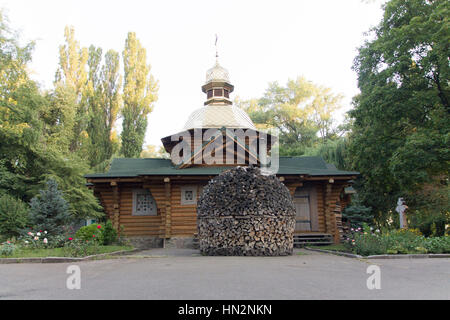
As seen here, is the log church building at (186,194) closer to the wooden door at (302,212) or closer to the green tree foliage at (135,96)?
the wooden door at (302,212)

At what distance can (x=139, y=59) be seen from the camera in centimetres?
3122

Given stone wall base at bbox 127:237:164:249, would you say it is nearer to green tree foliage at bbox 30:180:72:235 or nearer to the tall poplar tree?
green tree foliage at bbox 30:180:72:235

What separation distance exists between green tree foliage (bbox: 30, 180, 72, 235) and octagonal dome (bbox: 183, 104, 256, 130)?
29.6ft

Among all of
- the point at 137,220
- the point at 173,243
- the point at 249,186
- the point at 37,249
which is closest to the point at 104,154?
the point at 137,220

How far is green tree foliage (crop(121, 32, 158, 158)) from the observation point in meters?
28.5

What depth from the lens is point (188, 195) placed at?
15109mm

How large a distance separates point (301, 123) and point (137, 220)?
27154 mm

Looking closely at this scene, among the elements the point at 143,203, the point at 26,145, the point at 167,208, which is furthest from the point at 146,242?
the point at 26,145

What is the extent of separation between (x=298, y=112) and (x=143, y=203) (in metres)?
26.5

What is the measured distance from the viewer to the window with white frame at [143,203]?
51.2 feet

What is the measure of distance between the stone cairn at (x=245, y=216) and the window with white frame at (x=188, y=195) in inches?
187

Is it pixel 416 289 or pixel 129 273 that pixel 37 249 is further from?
pixel 416 289

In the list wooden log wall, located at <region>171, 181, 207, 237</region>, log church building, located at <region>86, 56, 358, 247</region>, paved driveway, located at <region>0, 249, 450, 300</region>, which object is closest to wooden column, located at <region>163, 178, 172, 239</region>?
log church building, located at <region>86, 56, 358, 247</region>

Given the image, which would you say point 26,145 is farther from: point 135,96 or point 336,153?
point 336,153
